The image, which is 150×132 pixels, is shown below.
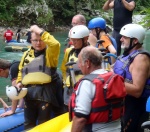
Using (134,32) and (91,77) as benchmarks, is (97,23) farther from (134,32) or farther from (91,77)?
(91,77)

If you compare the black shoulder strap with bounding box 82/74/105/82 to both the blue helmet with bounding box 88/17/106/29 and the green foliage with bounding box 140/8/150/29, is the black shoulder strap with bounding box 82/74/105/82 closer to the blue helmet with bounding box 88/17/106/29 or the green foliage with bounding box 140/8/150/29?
the green foliage with bounding box 140/8/150/29

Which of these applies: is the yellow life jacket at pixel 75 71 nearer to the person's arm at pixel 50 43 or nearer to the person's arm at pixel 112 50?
the person's arm at pixel 50 43

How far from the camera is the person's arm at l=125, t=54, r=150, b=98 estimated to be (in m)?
3.33

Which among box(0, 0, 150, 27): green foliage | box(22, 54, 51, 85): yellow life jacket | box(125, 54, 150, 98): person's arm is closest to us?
box(125, 54, 150, 98): person's arm

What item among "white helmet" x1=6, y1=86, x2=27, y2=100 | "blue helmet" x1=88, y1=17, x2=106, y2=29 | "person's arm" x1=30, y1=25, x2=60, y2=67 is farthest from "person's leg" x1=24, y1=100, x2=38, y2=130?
"blue helmet" x1=88, y1=17, x2=106, y2=29

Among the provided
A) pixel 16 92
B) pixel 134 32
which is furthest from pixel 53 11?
pixel 134 32

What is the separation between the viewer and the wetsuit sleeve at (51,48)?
400 cm

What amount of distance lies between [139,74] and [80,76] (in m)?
0.92

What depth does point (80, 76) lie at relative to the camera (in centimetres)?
411

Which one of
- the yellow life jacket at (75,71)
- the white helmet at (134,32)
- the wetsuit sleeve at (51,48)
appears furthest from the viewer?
the yellow life jacket at (75,71)

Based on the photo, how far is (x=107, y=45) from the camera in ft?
16.6

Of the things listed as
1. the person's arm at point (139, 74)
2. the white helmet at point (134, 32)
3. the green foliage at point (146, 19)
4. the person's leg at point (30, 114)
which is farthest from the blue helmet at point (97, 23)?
the person's arm at point (139, 74)

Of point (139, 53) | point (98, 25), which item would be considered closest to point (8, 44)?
point (98, 25)

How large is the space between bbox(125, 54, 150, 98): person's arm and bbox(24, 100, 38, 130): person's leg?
54.5 inches
